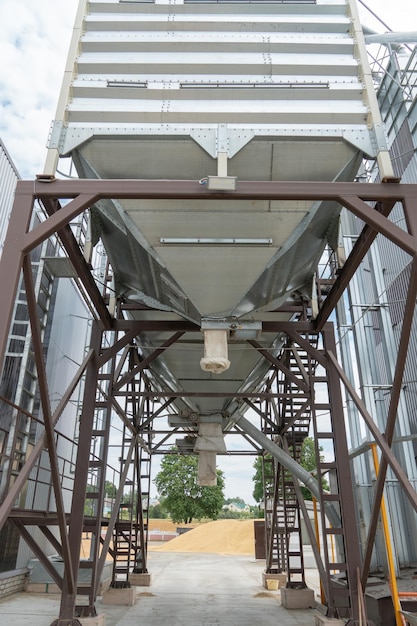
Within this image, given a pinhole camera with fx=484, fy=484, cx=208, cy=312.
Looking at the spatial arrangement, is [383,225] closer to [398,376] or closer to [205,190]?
[398,376]

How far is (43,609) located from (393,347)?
11.3 m

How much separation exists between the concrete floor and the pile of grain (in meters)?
21.1

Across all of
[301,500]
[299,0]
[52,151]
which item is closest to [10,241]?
[52,151]

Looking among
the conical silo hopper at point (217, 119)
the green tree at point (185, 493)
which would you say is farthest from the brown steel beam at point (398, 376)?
the green tree at point (185, 493)

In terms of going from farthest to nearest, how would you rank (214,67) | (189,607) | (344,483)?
1. (189,607)
2. (344,483)
3. (214,67)

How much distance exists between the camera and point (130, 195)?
653cm

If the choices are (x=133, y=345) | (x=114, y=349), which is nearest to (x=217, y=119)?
(x=114, y=349)

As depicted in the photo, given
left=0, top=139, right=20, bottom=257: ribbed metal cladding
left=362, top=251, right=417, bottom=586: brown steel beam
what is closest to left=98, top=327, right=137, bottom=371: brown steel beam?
left=0, top=139, right=20, bottom=257: ribbed metal cladding

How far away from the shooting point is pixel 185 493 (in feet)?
164

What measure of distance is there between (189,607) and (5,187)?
11.6m

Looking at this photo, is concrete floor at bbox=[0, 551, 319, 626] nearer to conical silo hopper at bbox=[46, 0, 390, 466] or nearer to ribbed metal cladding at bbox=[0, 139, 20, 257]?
conical silo hopper at bbox=[46, 0, 390, 466]

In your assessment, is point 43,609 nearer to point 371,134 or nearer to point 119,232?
point 119,232

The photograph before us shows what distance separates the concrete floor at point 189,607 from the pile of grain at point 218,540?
830 inches

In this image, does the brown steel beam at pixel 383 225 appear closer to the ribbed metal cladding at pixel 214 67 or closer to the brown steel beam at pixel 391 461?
the ribbed metal cladding at pixel 214 67
